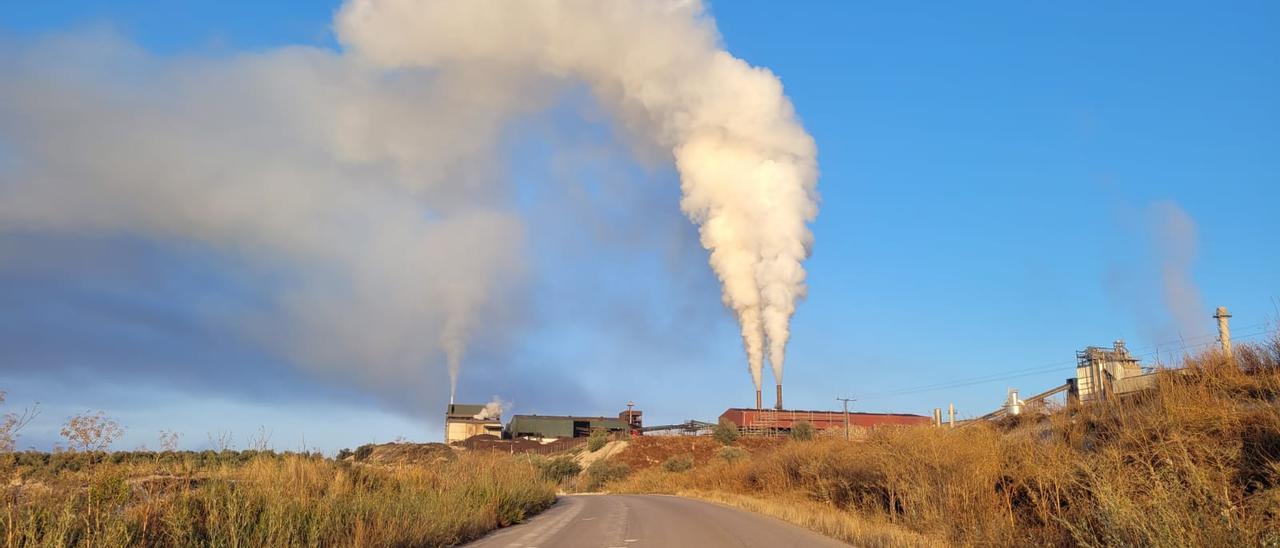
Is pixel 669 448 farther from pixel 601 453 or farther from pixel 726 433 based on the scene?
pixel 601 453

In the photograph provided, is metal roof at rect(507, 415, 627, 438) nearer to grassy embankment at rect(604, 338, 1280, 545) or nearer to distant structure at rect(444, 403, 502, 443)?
distant structure at rect(444, 403, 502, 443)

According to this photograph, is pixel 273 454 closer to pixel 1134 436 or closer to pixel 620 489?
pixel 1134 436

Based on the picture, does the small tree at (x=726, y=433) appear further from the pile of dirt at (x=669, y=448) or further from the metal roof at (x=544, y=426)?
the metal roof at (x=544, y=426)

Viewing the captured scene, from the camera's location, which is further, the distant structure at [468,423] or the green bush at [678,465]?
the distant structure at [468,423]

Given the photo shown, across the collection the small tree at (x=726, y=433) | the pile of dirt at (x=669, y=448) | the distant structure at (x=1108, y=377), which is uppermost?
the distant structure at (x=1108, y=377)

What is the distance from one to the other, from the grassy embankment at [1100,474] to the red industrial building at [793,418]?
58984mm

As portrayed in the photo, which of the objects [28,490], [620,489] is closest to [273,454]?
[28,490]

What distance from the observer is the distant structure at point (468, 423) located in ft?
355

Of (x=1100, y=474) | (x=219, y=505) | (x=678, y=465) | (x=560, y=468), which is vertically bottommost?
(x=560, y=468)

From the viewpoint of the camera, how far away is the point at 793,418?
282 ft

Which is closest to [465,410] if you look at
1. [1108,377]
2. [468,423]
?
[468,423]

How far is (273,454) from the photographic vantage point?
17.2 m

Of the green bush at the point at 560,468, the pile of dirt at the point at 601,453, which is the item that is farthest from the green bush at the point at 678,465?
the pile of dirt at the point at 601,453

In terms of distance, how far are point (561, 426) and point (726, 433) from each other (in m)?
34.2
